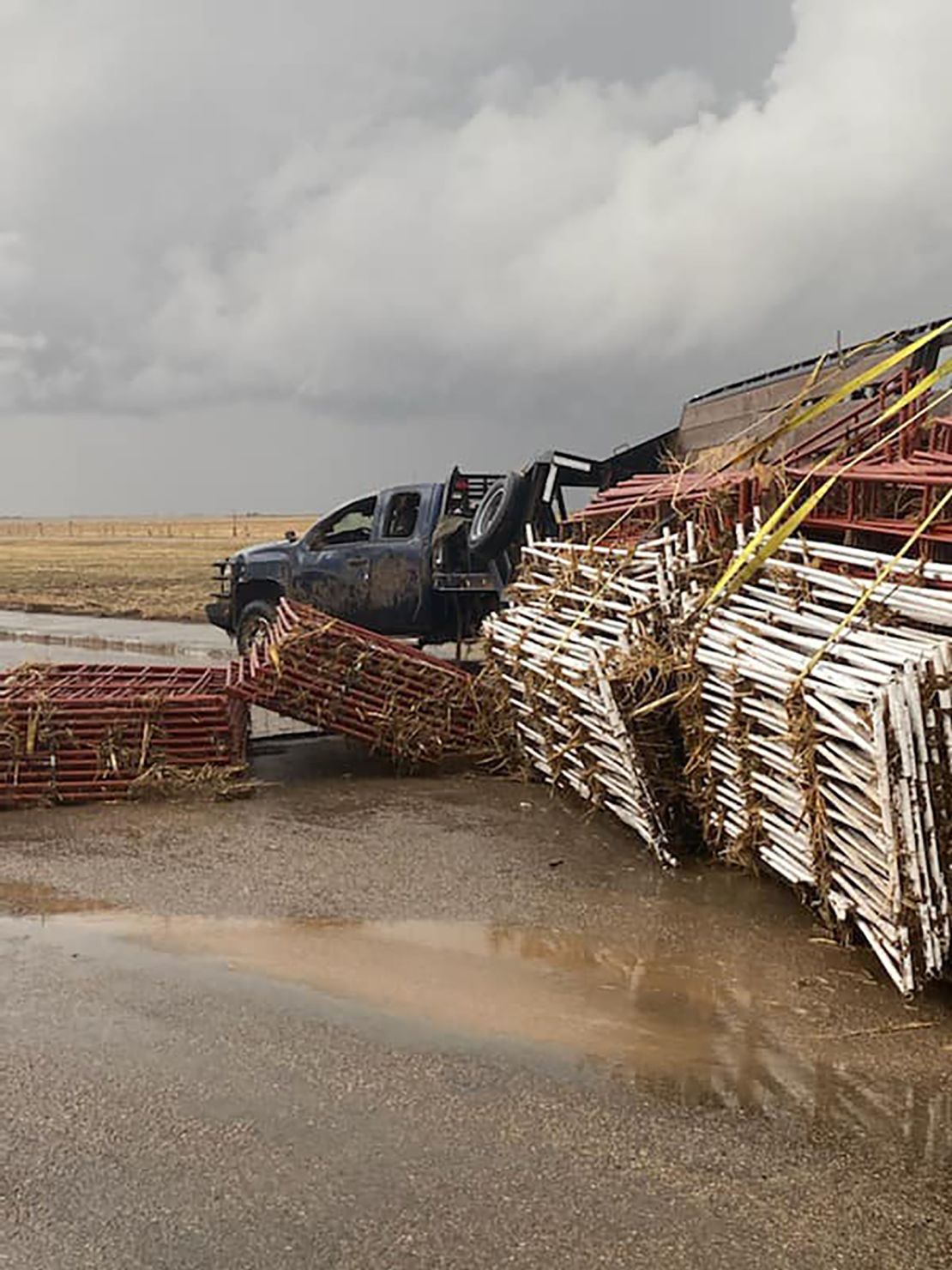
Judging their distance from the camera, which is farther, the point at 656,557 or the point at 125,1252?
the point at 656,557

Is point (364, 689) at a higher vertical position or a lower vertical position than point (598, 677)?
lower

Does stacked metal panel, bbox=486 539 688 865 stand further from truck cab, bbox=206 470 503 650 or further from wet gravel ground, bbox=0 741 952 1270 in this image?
truck cab, bbox=206 470 503 650

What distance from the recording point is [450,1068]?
474 centimetres

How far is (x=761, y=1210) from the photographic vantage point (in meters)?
3.74

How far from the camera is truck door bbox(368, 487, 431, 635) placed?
531 inches

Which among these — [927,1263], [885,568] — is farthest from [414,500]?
→ [927,1263]

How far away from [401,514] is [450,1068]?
379 inches

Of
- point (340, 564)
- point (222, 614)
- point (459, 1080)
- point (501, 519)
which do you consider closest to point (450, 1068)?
point (459, 1080)

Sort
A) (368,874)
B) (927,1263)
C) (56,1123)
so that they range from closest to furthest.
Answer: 1. (927,1263)
2. (56,1123)
3. (368,874)

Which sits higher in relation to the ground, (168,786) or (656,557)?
(656,557)

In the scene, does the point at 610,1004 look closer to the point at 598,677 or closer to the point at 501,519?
the point at 598,677

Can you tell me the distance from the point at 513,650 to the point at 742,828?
122 inches

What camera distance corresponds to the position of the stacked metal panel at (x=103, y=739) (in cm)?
894

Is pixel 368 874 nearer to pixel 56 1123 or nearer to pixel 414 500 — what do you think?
pixel 56 1123
